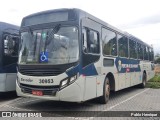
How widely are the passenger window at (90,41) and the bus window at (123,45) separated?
284 cm

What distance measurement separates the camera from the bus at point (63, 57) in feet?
24.7

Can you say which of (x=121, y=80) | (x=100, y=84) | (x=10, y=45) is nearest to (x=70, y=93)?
(x=100, y=84)

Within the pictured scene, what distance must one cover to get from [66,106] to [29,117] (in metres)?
2.02

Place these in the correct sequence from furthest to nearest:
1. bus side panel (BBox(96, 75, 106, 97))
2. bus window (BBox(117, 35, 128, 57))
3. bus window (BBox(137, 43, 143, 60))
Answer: bus window (BBox(137, 43, 143, 60))
bus window (BBox(117, 35, 128, 57))
bus side panel (BBox(96, 75, 106, 97))

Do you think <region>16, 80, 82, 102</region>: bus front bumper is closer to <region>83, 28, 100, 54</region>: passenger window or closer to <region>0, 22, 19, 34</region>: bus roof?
<region>83, 28, 100, 54</region>: passenger window

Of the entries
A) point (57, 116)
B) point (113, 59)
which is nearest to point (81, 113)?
point (57, 116)

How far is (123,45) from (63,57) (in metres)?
5.29

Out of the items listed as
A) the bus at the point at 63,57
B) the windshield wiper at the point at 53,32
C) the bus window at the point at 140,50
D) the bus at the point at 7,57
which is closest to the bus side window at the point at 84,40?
the bus at the point at 63,57

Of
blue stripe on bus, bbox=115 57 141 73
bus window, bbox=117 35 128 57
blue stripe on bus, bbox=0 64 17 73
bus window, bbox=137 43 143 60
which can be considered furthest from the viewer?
bus window, bbox=137 43 143 60

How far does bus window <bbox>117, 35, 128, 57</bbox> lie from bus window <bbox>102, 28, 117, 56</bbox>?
689mm

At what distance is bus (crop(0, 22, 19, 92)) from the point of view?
32.5 ft

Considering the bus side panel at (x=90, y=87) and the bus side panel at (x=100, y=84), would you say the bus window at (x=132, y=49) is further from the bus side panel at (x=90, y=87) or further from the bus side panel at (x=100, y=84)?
the bus side panel at (x=90, y=87)

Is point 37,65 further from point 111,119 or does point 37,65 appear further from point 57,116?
point 111,119

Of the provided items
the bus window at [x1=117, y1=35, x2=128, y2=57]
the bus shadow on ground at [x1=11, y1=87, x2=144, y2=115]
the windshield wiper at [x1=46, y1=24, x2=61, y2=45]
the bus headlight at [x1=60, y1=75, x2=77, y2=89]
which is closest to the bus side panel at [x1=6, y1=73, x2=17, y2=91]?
the bus shadow on ground at [x1=11, y1=87, x2=144, y2=115]
